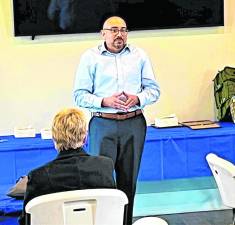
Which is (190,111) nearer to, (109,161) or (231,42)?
(231,42)

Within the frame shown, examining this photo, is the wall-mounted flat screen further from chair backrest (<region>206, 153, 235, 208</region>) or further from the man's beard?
chair backrest (<region>206, 153, 235, 208</region>)

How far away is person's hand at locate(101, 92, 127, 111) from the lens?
3166 millimetres

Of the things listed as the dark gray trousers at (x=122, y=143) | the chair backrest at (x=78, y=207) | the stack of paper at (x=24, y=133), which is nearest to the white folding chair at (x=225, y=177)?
the dark gray trousers at (x=122, y=143)

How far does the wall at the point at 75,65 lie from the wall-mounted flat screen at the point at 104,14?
8cm

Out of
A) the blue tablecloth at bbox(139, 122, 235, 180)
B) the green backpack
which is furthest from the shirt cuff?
the green backpack

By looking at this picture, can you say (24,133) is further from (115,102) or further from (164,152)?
(115,102)

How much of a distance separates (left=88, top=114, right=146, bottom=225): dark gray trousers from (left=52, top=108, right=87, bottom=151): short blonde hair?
0.98 meters

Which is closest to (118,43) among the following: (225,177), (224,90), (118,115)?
(118,115)

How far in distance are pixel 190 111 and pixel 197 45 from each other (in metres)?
0.58

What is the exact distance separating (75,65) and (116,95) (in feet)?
4.46

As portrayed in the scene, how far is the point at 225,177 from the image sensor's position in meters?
2.67

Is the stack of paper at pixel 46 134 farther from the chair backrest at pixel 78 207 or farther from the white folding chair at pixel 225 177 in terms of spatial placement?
the chair backrest at pixel 78 207

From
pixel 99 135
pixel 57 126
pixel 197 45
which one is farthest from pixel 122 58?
pixel 197 45

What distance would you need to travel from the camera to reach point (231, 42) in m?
4.71
